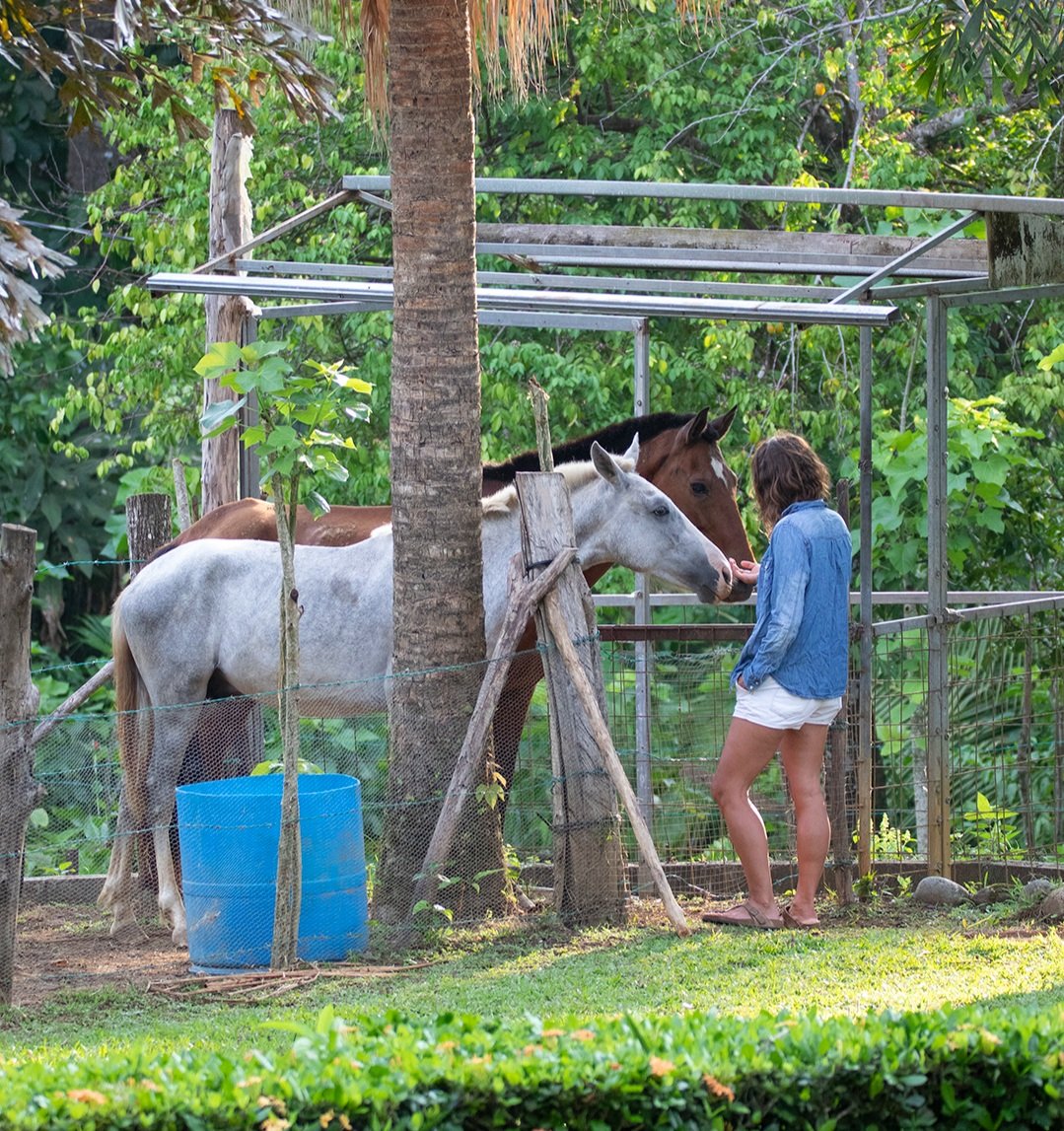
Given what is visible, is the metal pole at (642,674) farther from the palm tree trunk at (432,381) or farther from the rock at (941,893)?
the rock at (941,893)

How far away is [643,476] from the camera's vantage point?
29.0 ft

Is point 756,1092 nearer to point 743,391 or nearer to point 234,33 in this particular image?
point 234,33

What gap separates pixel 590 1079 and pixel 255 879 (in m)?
3.20

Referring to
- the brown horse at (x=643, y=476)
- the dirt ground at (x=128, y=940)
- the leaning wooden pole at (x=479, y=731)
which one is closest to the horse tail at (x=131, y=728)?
the brown horse at (x=643, y=476)

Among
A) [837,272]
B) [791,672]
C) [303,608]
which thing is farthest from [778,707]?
[837,272]

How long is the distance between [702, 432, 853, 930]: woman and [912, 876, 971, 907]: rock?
3.00 ft

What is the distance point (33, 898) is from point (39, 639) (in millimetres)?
12159

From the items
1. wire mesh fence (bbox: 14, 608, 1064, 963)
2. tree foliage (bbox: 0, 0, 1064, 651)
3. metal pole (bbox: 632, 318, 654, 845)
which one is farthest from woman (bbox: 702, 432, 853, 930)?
tree foliage (bbox: 0, 0, 1064, 651)

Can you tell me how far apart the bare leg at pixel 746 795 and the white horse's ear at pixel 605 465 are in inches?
61.5

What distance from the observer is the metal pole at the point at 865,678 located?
26.0 ft

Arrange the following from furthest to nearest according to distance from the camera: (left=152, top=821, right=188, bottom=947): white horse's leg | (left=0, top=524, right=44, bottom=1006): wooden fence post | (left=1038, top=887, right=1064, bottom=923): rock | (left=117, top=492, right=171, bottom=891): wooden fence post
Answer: (left=117, top=492, right=171, bottom=891): wooden fence post → (left=152, top=821, right=188, bottom=947): white horse's leg → (left=1038, top=887, right=1064, bottom=923): rock → (left=0, top=524, right=44, bottom=1006): wooden fence post

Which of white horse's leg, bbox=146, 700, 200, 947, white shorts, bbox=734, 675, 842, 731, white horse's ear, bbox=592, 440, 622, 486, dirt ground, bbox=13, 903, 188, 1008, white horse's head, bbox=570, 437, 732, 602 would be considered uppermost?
white horse's ear, bbox=592, 440, 622, 486

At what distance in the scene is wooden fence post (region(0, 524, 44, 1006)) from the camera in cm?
582

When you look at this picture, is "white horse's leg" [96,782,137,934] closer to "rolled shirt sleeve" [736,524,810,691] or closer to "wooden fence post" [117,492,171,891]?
"wooden fence post" [117,492,171,891]
